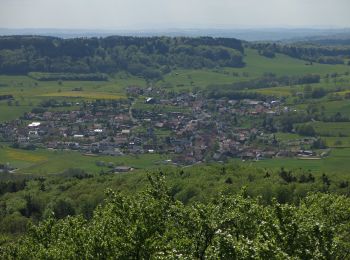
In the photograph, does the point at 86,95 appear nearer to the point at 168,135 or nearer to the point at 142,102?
the point at 142,102

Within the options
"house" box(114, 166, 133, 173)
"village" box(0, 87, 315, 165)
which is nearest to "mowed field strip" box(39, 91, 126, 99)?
"village" box(0, 87, 315, 165)

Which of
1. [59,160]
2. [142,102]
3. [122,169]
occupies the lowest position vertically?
[59,160]

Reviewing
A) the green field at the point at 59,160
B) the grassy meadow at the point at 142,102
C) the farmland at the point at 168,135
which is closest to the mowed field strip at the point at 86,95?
the grassy meadow at the point at 142,102

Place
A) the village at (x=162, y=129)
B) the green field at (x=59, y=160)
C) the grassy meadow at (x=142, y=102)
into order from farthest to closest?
the village at (x=162, y=129) < the grassy meadow at (x=142, y=102) < the green field at (x=59, y=160)

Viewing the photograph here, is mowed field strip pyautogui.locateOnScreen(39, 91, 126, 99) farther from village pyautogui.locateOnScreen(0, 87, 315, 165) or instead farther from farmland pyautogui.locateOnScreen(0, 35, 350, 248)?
village pyautogui.locateOnScreen(0, 87, 315, 165)

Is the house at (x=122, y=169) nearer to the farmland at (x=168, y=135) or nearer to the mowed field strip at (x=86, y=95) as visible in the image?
the farmland at (x=168, y=135)

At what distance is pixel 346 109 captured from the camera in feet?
384

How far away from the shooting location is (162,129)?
114 meters

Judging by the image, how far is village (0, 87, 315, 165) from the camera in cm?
9638

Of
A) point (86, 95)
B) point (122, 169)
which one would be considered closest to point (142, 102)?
point (86, 95)

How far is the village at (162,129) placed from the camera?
316ft

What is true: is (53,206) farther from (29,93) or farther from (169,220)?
(29,93)

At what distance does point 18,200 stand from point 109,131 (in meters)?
55.0

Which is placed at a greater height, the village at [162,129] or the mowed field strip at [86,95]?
the mowed field strip at [86,95]
